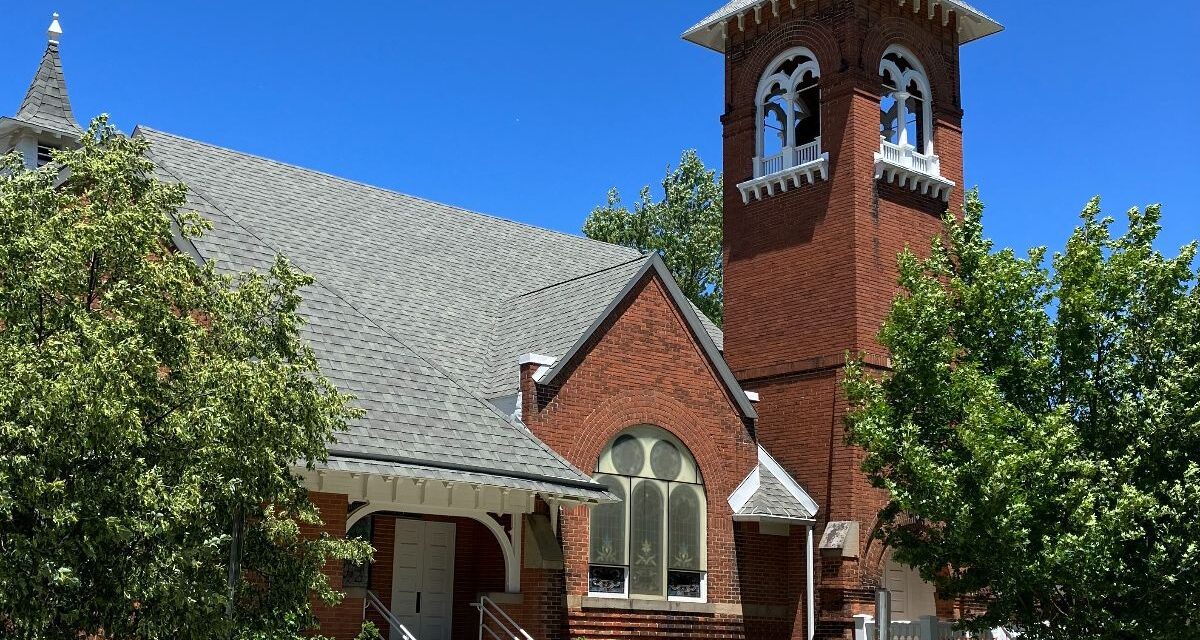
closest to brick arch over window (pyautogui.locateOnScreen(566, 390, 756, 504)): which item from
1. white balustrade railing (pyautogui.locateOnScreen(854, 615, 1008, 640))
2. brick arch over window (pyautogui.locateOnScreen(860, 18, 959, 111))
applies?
white balustrade railing (pyautogui.locateOnScreen(854, 615, 1008, 640))

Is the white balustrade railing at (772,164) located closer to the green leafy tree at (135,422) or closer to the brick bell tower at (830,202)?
the brick bell tower at (830,202)

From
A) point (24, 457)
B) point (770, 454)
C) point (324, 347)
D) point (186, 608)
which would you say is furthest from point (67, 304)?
point (770, 454)

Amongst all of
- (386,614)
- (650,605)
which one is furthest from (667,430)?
(386,614)

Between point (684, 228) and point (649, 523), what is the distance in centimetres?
2821

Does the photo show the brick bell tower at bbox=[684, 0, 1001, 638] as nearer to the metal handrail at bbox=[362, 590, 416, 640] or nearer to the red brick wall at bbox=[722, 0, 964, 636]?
the red brick wall at bbox=[722, 0, 964, 636]

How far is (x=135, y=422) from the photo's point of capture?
10.2 m

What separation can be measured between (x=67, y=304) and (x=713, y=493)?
48.0 ft

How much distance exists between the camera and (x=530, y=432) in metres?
21.0

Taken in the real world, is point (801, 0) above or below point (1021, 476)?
above

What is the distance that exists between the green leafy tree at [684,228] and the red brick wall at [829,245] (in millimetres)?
19102

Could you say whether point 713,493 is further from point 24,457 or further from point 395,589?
point 24,457

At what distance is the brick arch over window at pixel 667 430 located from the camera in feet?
73.3

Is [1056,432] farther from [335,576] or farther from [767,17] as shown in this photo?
[767,17]

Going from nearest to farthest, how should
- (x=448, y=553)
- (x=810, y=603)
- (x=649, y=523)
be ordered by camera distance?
(x=448, y=553) → (x=649, y=523) → (x=810, y=603)
